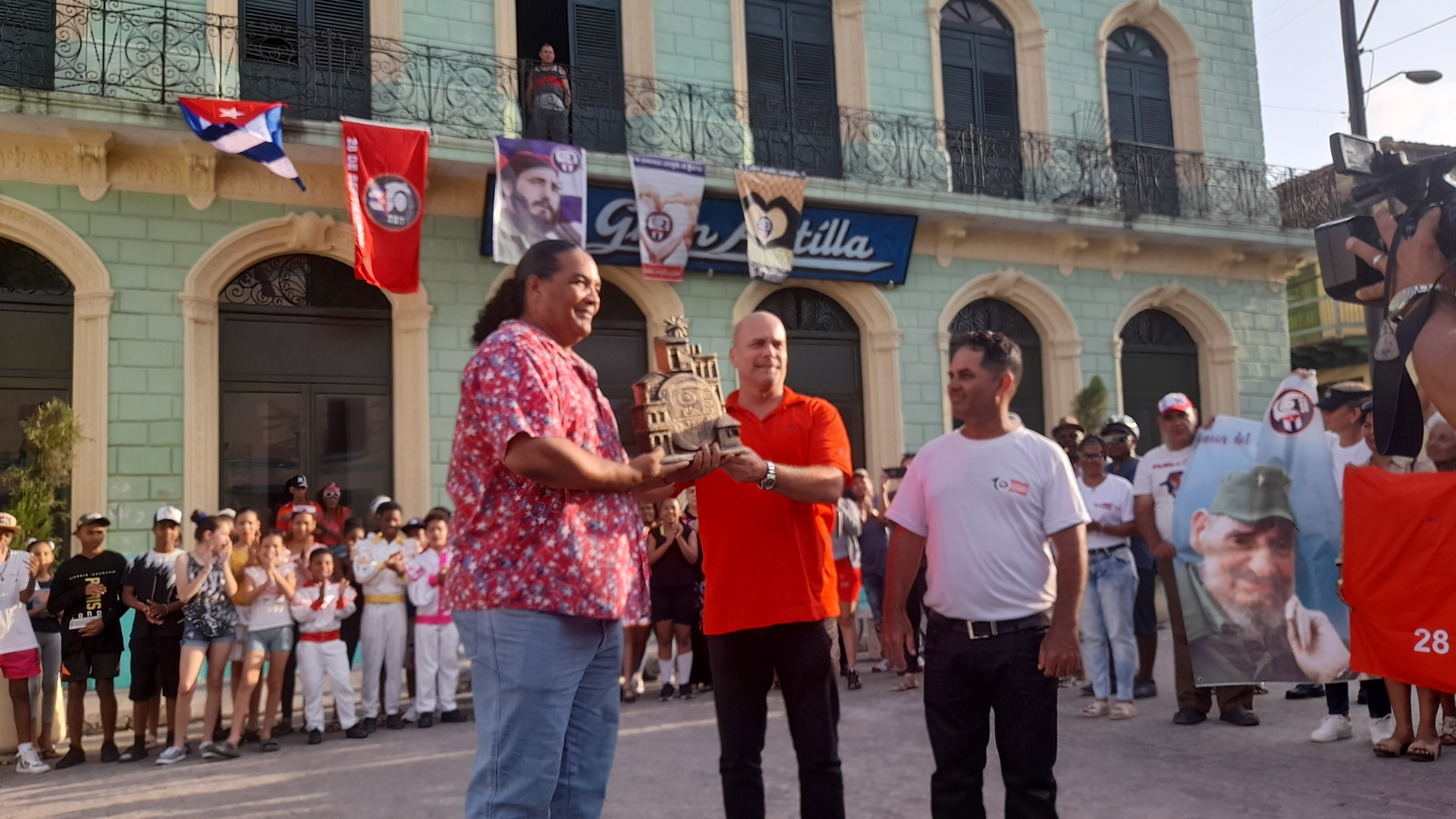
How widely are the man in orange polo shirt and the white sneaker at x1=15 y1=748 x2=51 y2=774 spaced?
20.0 ft

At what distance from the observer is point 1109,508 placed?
327 inches

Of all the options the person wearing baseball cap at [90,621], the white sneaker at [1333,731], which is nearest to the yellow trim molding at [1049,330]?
the white sneaker at [1333,731]

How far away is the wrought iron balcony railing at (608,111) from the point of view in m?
11.6

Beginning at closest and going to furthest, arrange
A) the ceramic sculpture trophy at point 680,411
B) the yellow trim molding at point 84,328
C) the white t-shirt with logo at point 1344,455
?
1. the ceramic sculpture trophy at point 680,411
2. the white t-shirt with logo at point 1344,455
3. the yellow trim molding at point 84,328

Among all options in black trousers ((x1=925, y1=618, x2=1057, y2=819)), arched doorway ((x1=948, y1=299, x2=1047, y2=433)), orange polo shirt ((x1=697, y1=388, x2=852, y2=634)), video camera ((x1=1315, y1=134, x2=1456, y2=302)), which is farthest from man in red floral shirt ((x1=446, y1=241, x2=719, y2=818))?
arched doorway ((x1=948, y1=299, x2=1047, y2=433))

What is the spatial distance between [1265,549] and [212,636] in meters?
7.46

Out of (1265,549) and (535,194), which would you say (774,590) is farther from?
(535,194)

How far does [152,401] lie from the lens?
1175cm

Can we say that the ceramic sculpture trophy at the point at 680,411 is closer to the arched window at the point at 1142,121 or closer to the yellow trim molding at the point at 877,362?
the yellow trim molding at the point at 877,362

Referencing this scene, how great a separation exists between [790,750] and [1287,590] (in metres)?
3.33

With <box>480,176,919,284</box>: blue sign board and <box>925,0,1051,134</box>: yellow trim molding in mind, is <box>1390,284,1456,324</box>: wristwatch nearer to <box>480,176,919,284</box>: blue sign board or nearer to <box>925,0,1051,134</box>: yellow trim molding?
<box>480,176,919,284</box>: blue sign board

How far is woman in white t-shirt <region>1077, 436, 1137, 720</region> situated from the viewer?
7930 mm

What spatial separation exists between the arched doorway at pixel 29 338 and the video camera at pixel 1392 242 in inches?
472

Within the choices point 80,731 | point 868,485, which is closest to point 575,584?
point 80,731
